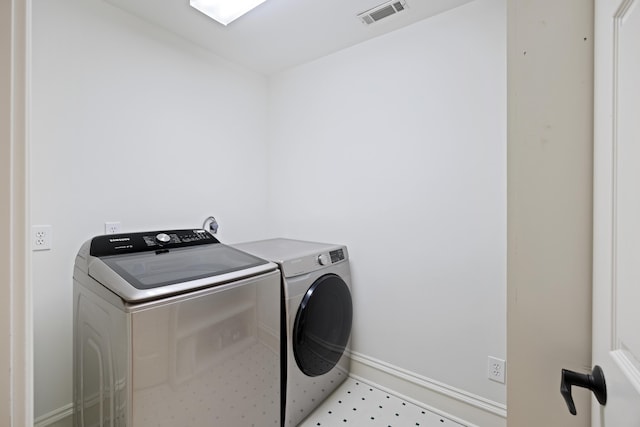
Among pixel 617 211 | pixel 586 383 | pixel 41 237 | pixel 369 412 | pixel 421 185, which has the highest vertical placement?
pixel 421 185

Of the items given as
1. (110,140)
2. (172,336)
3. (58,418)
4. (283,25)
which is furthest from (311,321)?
(283,25)

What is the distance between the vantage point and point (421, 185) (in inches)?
71.6

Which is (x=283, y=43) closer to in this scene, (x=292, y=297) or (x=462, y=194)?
(x=462, y=194)

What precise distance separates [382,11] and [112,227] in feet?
6.94

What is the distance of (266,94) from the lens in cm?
266

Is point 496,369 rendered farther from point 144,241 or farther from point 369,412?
point 144,241

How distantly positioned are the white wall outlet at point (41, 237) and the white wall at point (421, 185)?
5.25 feet

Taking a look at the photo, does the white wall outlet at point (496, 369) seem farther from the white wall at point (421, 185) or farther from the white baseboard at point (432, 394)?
the white baseboard at point (432, 394)

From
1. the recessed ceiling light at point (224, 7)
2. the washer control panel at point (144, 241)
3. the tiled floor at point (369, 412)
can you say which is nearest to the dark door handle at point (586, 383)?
the tiled floor at point (369, 412)

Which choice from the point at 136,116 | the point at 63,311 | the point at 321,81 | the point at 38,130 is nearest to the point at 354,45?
the point at 321,81

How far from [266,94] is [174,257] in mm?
1834

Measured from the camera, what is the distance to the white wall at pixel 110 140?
1460 millimetres

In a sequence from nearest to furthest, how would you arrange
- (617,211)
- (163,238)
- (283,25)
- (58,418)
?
(617,211) → (58,418) → (163,238) → (283,25)

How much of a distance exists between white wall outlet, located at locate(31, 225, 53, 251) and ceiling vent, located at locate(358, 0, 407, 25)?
217cm
